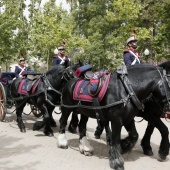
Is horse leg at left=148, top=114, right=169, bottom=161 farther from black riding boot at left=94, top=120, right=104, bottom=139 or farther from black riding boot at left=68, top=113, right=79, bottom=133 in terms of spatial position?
black riding boot at left=68, top=113, right=79, bottom=133

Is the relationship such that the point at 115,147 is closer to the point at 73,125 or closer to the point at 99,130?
the point at 99,130

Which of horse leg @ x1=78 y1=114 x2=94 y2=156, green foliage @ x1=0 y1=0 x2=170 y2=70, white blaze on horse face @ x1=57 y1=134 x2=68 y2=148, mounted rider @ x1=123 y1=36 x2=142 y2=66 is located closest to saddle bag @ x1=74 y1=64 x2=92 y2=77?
mounted rider @ x1=123 y1=36 x2=142 y2=66

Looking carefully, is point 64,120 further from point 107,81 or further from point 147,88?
point 147,88

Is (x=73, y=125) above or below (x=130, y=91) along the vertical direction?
below

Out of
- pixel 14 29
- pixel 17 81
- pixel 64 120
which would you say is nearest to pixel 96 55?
pixel 14 29

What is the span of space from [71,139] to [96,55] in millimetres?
23557

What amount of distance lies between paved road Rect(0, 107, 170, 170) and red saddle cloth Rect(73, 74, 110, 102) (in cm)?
126

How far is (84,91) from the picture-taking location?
20.7 ft

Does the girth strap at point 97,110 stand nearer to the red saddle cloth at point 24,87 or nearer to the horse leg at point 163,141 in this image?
the horse leg at point 163,141

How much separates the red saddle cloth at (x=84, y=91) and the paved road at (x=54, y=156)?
49.4 inches

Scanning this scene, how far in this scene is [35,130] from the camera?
30.0 feet

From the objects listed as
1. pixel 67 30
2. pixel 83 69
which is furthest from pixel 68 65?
pixel 67 30

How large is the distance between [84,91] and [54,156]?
152cm

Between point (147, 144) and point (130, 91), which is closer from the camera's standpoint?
point (130, 91)
